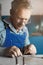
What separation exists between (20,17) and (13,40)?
4.0 inches

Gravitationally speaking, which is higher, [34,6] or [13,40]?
[34,6]

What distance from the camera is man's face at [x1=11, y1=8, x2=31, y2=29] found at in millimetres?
647

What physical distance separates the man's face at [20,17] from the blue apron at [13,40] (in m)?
0.04

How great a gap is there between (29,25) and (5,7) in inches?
5.4

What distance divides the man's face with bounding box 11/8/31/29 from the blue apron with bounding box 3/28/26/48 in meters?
0.04

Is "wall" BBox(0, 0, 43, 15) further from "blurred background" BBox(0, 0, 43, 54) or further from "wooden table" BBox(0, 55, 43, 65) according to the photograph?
"wooden table" BBox(0, 55, 43, 65)

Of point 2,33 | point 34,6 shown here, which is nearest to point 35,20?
point 34,6

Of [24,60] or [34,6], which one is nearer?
[24,60]

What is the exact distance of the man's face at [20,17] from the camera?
65 cm

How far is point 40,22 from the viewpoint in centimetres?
74

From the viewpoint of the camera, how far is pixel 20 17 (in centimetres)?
66

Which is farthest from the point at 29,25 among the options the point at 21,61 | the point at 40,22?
the point at 21,61

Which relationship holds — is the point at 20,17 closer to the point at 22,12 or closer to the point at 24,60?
the point at 22,12

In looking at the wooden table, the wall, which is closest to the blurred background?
the wall
